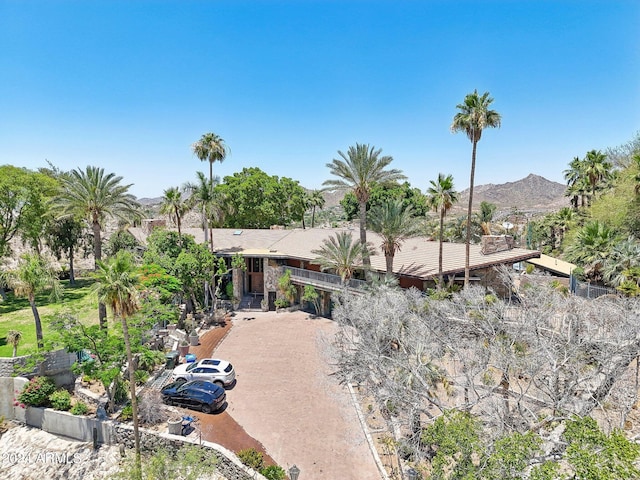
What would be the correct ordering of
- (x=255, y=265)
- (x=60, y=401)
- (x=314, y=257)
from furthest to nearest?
(x=255, y=265), (x=314, y=257), (x=60, y=401)

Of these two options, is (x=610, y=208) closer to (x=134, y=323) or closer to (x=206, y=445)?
(x=206, y=445)

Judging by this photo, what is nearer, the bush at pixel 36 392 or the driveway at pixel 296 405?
the driveway at pixel 296 405

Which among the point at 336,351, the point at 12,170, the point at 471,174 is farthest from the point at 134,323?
the point at 12,170

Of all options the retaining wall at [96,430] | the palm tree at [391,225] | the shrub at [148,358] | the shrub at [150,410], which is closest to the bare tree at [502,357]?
the retaining wall at [96,430]

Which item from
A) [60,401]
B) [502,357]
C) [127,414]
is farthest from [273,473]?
[60,401]

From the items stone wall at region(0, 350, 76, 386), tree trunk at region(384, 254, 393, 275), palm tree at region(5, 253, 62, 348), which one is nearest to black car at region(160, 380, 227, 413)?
stone wall at region(0, 350, 76, 386)

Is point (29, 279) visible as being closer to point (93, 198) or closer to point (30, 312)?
point (93, 198)

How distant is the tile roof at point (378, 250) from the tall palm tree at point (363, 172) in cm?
374

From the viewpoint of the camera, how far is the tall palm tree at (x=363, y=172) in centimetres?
3034

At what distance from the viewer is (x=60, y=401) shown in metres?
20.1

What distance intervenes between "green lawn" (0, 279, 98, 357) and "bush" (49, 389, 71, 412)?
4.77 meters

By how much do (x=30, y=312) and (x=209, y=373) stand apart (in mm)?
24141

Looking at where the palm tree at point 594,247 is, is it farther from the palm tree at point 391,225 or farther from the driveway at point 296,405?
the driveway at point 296,405

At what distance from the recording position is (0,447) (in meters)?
19.6
